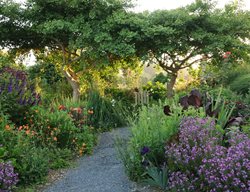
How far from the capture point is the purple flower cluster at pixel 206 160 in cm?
312

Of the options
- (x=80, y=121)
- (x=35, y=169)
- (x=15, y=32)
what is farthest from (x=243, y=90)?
(x=15, y=32)

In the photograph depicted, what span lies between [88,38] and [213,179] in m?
8.26

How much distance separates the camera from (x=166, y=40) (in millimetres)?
11219

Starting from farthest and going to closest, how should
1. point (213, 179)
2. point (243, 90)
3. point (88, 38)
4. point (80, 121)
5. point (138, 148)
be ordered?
point (88, 38), point (243, 90), point (80, 121), point (138, 148), point (213, 179)

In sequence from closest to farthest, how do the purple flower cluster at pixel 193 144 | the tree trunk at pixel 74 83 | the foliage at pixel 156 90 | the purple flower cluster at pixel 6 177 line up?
1. the purple flower cluster at pixel 193 144
2. the purple flower cluster at pixel 6 177
3. the tree trunk at pixel 74 83
4. the foliage at pixel 156 90

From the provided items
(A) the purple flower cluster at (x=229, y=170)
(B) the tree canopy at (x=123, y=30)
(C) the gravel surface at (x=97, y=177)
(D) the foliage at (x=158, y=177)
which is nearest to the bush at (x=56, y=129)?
(C) the gravel surface at (x=97, y=177)

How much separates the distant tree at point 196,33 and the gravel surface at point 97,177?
218 inches

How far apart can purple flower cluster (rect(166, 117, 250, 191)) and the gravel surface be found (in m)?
0.58

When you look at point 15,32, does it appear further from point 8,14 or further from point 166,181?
point 166,181

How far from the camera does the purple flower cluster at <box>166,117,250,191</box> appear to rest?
10.2 feet

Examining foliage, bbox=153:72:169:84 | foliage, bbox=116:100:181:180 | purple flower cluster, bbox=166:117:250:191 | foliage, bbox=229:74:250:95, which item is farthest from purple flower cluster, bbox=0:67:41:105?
foliage, bbox=153:72:169:84

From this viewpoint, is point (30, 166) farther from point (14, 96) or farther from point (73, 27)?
point (73, 27)

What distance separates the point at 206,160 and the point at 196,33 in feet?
27.3

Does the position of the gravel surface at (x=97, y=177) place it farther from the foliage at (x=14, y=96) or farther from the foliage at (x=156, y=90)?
the foliage at (x=156, y=90)
